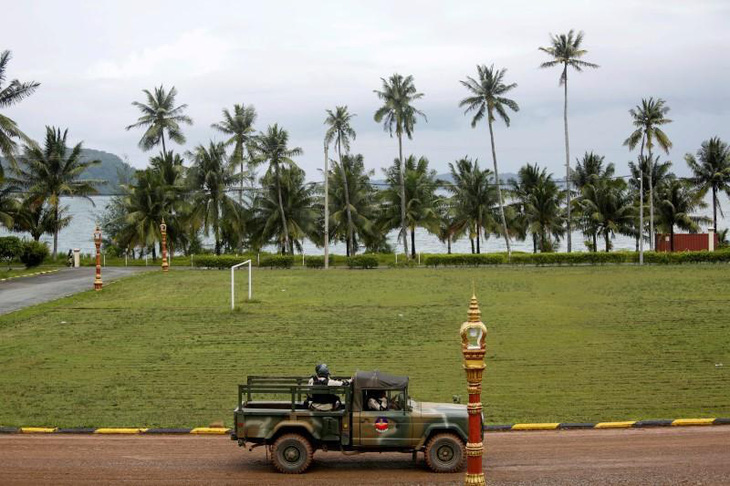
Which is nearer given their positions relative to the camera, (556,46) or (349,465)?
(349,465)

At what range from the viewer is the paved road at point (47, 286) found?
44.0 meters

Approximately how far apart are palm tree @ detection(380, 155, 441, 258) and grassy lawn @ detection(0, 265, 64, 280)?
28715 mm

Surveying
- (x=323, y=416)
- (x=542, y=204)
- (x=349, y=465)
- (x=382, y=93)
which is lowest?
(x=349, y=465)

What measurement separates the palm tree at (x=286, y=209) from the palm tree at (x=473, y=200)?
13.0 meters

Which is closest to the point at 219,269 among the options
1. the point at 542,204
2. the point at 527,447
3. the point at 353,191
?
the point at 353,191

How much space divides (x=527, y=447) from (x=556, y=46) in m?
62.7

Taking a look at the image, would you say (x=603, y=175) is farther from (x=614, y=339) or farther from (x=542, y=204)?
(x=614, y=339)

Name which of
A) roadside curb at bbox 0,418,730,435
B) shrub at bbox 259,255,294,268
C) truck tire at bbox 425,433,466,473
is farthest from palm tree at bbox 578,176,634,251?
truck tire at bbox 425,433,466,473

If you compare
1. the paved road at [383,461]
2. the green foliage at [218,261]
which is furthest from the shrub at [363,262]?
the paved road at [383,461]

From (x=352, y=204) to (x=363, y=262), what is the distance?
12.9 m

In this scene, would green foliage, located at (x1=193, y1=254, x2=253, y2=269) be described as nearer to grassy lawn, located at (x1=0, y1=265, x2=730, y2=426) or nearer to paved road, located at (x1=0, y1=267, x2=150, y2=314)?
paved road, located at (x1=0, y1=267, x2=150, y2=314)

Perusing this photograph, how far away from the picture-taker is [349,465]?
1762 centimetres

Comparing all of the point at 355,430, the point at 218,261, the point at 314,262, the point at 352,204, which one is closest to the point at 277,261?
the point at 314,262

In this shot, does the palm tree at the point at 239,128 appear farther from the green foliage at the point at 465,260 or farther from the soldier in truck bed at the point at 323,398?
the soldier in truck bed at the point at 323,398
